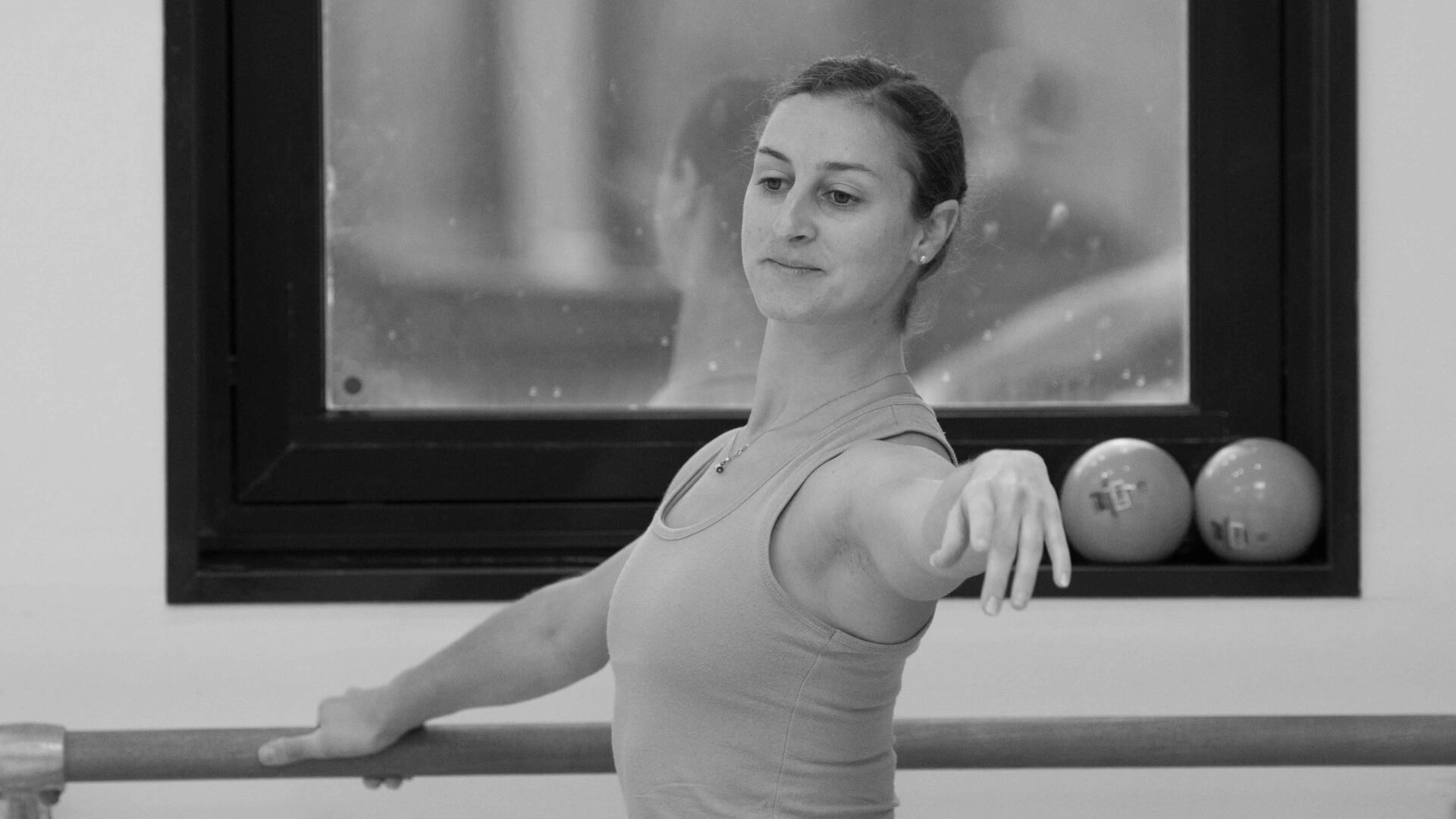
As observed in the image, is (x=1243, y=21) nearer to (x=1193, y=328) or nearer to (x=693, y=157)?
(x=1193, y=328)

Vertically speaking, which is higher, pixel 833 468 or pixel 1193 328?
pixel 1193 328

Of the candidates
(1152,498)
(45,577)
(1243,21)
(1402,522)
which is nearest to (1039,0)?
(1243,21)

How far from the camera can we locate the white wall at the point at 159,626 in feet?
7.45

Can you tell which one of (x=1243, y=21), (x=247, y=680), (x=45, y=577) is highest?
(x=1243, y=21)

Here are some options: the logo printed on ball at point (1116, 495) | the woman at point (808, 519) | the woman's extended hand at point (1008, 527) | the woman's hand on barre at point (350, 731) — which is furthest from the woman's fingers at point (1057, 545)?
the logo printed on ball at point (1116, 495)

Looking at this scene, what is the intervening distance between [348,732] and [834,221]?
2.24ft

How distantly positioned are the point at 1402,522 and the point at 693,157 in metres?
1.19

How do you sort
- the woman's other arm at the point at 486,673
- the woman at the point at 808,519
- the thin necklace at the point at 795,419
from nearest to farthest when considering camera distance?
1. the woman at the point at 808,519
2. the thin necklace at the point at 795,419
3. the woman's other arm at the point at 486,673

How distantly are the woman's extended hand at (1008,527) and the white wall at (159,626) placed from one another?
1460 mm

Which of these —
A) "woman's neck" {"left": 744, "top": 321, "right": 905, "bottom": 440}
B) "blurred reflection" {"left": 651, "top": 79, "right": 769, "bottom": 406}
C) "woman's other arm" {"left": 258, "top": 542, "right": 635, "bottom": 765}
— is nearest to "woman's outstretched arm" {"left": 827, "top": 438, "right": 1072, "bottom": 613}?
"woman's neck" {"left": 744, "top": 321, "right": 905, "bottom": 440}

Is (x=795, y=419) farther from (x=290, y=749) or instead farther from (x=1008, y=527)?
(x=290, y=749)

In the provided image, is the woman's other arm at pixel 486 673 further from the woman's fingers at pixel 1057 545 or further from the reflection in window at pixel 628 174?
A: the reflection in window at pixel 628 174

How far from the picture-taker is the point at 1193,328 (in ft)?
8.16

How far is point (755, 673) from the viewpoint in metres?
1.13
